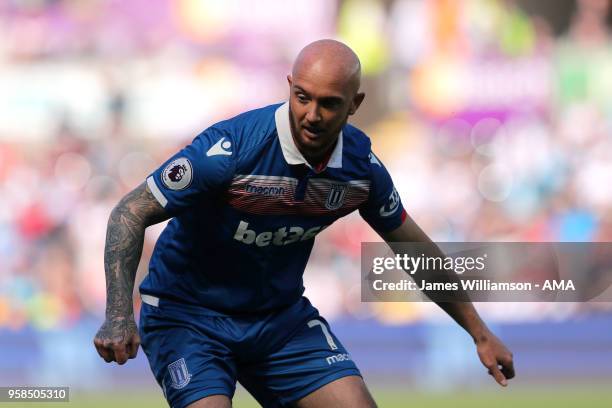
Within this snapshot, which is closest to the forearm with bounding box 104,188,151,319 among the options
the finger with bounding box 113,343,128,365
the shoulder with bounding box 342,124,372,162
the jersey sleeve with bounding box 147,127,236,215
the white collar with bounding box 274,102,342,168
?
the jersey sleeve with bounding box 147,127,236,215

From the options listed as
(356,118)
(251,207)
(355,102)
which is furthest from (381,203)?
(356,118)

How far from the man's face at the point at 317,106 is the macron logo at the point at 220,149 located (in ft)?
1.05

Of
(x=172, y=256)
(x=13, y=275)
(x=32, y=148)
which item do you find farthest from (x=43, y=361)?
(x=172, y=256)

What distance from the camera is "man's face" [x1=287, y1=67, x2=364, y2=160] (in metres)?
4.82

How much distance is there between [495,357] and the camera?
5.57m

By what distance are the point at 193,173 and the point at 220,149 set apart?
0.16 meters

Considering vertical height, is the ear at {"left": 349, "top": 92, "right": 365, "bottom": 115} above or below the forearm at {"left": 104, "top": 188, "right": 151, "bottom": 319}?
above

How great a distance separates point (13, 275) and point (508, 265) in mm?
6446

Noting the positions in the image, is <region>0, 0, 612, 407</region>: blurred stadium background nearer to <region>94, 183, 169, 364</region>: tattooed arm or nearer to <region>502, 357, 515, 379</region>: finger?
<region>502, 357, 515, 379</region>: finger

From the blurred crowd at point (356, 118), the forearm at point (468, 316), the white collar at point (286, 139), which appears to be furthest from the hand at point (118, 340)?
the blurred crowd at point (356, 118)

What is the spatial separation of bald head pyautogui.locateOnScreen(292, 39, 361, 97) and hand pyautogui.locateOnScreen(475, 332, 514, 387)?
4.94ft

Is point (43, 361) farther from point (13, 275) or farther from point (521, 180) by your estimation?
point (521, 180)

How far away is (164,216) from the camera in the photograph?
490cm

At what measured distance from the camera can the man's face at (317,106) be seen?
482cm
